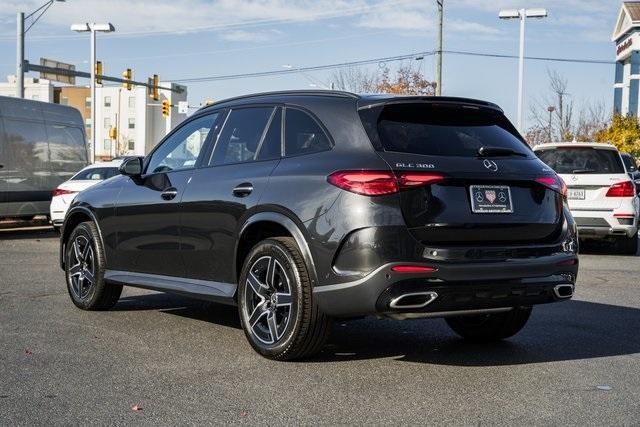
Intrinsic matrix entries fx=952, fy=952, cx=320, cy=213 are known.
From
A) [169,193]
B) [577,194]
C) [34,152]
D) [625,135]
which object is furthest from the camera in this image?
[625,135]

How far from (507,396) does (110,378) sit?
2.30 m

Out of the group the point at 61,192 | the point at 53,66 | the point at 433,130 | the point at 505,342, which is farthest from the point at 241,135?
the point at 53,66

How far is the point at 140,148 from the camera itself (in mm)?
133250

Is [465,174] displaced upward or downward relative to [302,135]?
downward

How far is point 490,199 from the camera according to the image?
5832 millimetres

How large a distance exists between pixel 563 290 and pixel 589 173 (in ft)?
29.1

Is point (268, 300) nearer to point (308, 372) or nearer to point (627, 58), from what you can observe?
point (308, 372)

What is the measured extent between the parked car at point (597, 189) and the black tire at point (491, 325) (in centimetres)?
781

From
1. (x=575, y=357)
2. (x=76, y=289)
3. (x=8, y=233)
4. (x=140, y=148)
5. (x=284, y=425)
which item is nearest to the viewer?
(x=284, y=425)

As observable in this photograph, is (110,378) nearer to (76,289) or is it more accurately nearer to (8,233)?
(76,289)

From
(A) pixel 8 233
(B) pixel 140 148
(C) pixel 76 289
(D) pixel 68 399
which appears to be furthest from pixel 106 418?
(B) pixel 140 148

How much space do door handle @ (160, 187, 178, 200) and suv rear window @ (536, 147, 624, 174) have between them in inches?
338

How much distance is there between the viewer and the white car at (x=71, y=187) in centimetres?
1769

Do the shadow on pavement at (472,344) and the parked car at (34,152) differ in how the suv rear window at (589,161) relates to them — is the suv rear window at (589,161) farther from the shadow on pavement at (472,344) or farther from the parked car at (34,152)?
the parked car at (34,152)
